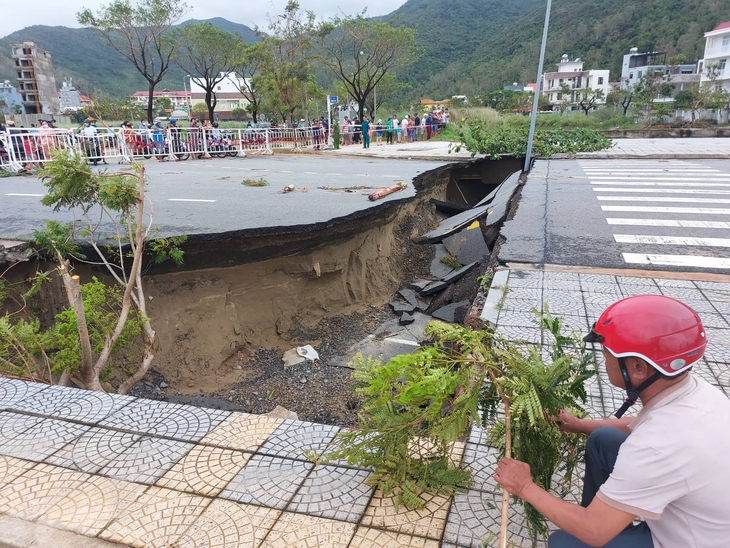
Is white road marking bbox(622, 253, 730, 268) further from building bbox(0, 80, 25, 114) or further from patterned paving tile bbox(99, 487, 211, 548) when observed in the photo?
building bbox(0, 80, 25, 114)

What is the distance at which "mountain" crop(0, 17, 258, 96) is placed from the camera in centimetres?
8784

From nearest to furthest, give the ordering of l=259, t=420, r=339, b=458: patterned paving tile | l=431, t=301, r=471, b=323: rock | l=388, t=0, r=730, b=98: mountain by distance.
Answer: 1. l=259, t=420, r=339, b=458: patterned paving tile
2. l=431, t=301, r=471, b=323: rock
3. l=388, t=0, r=730, b=98: mountain

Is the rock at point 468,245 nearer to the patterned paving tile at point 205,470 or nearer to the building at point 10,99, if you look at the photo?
the patterned paving tile at point 205,470

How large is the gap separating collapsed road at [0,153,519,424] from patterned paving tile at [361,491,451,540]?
299 cm

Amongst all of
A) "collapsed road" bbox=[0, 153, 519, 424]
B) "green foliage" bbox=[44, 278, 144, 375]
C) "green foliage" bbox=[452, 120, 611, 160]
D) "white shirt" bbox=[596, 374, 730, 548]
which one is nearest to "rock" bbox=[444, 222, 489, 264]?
"collapsed road" bbox=[0, 153, 519, 424]

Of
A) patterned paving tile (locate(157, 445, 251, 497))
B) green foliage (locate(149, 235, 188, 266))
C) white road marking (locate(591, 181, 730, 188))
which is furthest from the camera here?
white road marking (locate(591, 181, 730, 188))

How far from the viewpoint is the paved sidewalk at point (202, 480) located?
2266 mm

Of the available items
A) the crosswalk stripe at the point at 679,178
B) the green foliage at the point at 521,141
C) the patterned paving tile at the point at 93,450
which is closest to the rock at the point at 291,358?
the patterned paving tile at the point at 93,450

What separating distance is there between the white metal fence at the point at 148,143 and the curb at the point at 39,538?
10911 millimetres

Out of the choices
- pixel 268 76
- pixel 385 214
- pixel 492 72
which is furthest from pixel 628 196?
pixel 492 72

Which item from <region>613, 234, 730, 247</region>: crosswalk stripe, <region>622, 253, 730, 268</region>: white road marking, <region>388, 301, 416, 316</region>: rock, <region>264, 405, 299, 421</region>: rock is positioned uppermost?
<region>613, 234, 730, 247</region>: crosswalk stripe

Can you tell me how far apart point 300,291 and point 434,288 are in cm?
244

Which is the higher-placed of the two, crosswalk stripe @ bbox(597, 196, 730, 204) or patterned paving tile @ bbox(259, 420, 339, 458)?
crosswalk stripe @ bbox(597, 196, 730, 204)

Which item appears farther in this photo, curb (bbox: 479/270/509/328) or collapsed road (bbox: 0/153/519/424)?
collapsed road (bbox: 0/153/519/424)
